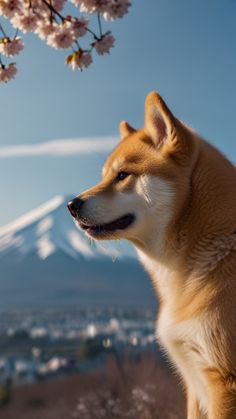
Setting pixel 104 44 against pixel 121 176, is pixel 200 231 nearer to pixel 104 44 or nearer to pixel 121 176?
pixel 121 176

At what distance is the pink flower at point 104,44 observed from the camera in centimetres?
425

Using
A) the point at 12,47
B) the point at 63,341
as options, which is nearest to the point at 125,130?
the point at 12,47

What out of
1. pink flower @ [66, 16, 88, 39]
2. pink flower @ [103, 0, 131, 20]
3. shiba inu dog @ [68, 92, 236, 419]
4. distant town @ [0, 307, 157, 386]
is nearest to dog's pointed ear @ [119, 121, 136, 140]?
shiba inu dog @ [68, 92, 236, 419]

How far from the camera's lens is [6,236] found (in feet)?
82.2

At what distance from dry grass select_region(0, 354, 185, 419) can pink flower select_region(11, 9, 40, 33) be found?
4691 mm

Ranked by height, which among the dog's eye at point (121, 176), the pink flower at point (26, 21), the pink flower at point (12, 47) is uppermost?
the pink flower at point (26, 21)

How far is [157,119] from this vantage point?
328 centimetres

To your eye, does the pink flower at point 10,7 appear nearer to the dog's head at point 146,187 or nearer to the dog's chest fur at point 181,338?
the dog's head at point 146,187

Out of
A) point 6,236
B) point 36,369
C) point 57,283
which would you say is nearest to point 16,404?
point 36,369

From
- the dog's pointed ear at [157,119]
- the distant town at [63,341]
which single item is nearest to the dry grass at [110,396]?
the distant town at [63,341]

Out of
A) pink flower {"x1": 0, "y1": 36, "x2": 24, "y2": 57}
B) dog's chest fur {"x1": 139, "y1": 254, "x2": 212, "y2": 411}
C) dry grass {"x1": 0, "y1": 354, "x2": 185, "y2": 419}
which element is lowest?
dry grass {"x1": 0, "y1": 354, "x2": 185, "y2": 419}

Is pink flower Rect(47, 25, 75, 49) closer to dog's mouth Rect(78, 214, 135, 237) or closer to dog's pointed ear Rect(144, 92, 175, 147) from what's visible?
dog's pointed ear Rect(144, 92, 175, 147)

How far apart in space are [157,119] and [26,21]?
209 centimetres

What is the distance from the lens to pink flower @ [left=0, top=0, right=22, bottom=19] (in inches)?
183
